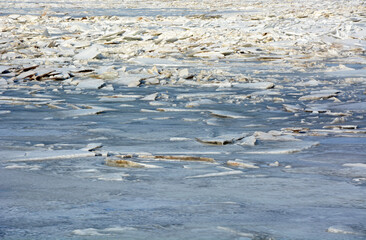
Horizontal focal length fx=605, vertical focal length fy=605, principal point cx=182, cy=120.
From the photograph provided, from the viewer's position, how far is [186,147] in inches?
142

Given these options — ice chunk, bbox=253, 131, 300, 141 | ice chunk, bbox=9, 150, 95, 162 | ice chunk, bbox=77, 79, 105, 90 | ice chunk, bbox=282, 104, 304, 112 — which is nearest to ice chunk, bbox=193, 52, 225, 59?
ice chunk, bbox=77, 79, 105, 90

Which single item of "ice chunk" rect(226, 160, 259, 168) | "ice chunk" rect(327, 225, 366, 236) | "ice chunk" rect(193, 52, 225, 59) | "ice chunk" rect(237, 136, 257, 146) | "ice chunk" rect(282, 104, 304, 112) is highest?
"ice chunk" rect(193, 52, 225, 59)

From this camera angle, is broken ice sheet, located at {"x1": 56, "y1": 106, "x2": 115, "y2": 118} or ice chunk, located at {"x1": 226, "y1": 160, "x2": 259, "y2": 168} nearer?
ice chunk, located at {"x1": 226, "y1": 160, "x2": 259, "y2": 168}

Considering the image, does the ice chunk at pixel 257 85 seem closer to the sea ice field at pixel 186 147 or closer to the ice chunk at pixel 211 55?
the sea ice field at pixel 186 147

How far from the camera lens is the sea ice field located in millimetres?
2090

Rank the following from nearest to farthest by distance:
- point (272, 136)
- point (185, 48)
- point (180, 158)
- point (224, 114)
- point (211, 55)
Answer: point (180, 158) → point (272, 136) → point (224, 114) → point (211, 55) → point (185, 48)

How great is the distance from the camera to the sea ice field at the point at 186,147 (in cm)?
209

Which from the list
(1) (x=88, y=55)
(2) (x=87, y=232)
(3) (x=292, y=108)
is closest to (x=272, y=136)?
(3) (x=292, y=108)

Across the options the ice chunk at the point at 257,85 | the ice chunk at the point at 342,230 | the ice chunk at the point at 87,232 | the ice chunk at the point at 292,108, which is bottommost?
the ice chunk at the point at 342,230

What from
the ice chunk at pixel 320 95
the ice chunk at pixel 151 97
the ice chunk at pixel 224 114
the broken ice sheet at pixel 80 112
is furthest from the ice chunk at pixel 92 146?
the ice chunk at pixel 320 95

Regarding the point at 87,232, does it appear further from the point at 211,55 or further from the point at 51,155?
the point at 211,55

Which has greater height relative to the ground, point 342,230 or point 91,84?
point 91,84

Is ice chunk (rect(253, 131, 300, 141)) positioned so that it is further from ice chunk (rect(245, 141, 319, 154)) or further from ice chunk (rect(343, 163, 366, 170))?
ice chunk (rect(343, 163, 366, 170))

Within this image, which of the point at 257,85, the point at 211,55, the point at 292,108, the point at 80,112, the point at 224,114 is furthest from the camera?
the point at 211,55
